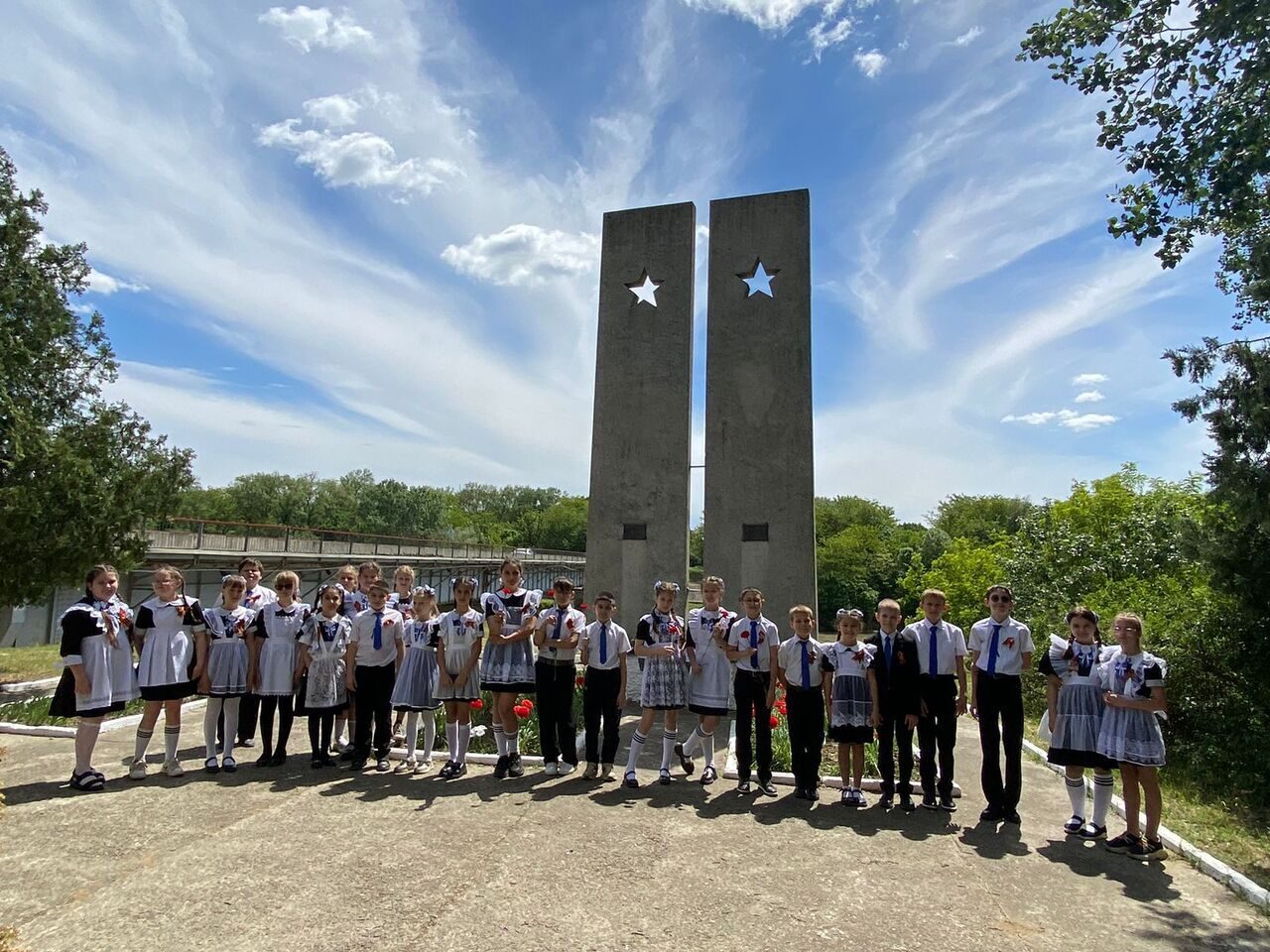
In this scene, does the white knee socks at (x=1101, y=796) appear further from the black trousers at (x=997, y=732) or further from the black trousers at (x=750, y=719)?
the black trousers at (x=750, y=719)

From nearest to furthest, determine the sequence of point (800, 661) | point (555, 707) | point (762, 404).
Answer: point (800, 661)
point (555, 707)
point (762, 404)

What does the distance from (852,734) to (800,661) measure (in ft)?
2.24

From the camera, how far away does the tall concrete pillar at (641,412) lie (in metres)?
10.3

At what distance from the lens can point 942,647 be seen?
19.8 feet

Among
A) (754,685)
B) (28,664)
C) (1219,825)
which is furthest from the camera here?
(28,664)

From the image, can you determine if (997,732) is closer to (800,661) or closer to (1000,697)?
(1000,697)

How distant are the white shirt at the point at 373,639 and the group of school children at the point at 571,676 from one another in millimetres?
13

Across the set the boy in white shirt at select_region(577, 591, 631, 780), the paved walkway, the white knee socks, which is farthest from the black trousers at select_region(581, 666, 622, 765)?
the white knee socks

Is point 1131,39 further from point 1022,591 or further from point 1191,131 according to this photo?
point 1022,591

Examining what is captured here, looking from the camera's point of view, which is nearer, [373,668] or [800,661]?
[800,661]

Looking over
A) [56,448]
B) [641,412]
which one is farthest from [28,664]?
[641,412]

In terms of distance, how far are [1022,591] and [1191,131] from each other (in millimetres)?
9756

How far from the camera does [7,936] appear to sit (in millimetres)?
2666

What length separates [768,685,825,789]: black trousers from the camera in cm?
615
